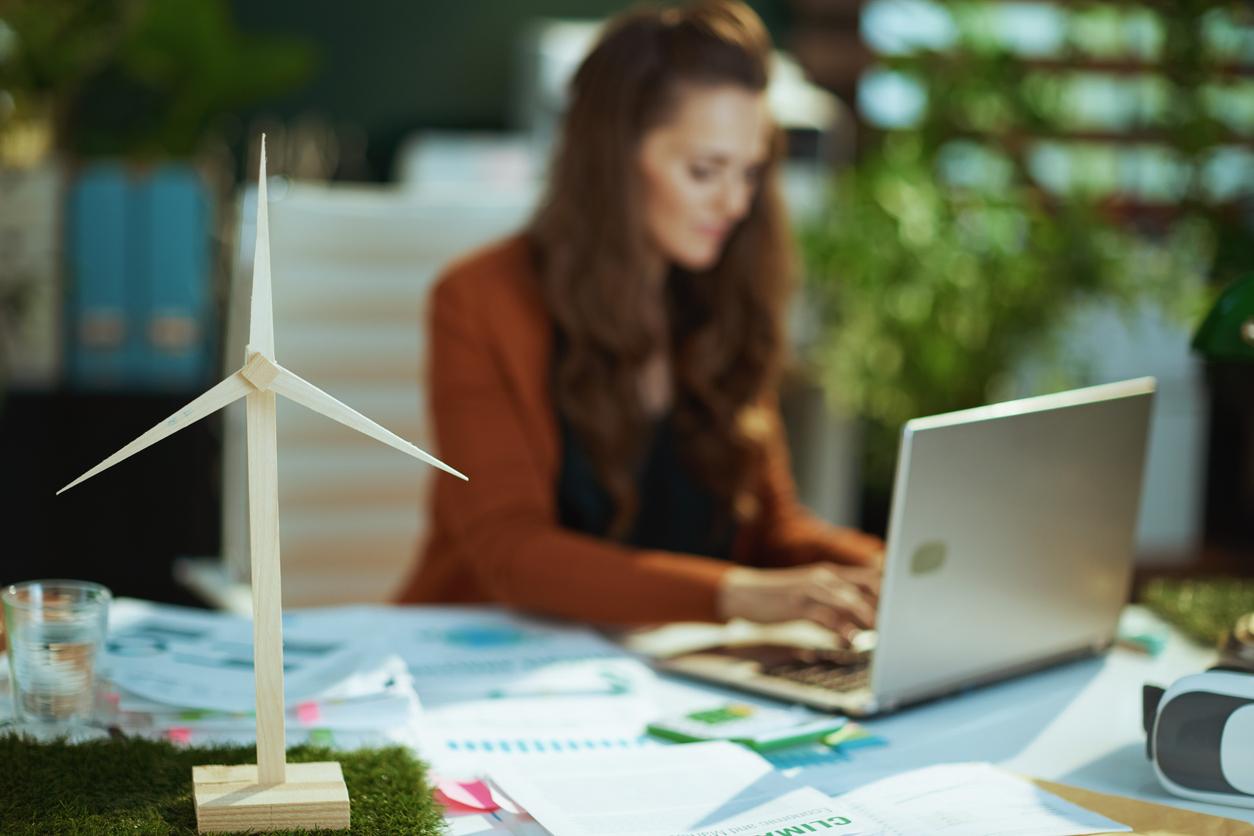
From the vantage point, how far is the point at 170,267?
10.8 feet

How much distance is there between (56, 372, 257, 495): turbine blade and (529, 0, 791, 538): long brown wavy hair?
87 centimetres

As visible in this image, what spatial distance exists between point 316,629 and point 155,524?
199 cm

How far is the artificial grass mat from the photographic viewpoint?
36.4 inches

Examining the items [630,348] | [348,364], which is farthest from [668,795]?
[348,364]

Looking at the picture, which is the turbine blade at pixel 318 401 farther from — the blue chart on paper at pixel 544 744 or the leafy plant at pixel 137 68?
the leafy plant at pixel 137 68

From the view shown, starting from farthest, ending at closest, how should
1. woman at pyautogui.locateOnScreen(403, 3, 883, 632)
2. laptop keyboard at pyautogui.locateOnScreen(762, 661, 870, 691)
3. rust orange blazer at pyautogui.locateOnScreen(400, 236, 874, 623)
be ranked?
woman at pyautogui.locateOnScreen(403, 3, 883, 632) < rust orange blazer at pyautogui.locateOnScreen(400, 236, 874, 623) < laptop keyboard at pyautogui.locateOnScreen(762, 661, 870, 691)

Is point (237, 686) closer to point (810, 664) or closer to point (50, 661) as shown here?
point (50, 661)

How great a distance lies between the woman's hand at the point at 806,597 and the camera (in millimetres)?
1398

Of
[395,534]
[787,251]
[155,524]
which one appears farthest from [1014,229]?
[155,524]

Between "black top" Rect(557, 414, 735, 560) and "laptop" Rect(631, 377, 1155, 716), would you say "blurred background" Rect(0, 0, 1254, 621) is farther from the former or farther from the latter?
"laptop" Rect(631, 377, 1155, 716)

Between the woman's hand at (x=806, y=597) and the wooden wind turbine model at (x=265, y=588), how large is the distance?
1.82 ft

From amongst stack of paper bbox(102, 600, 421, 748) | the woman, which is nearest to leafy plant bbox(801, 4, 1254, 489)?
the woman

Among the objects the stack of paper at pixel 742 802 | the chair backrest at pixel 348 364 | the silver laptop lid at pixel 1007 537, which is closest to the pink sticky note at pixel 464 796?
the stack of paper at pixel 742 802

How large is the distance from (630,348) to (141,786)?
3.17ft
